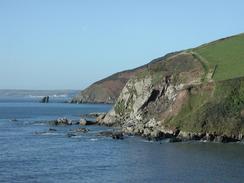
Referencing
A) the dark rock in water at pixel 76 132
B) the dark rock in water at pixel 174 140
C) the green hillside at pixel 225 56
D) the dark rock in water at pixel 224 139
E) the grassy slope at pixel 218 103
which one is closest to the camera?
the dark rock in water at pixel 224 139

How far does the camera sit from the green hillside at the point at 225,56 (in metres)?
130

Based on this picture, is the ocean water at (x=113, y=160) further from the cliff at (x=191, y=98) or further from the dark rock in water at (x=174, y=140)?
the cliff at (x=191, y=98)

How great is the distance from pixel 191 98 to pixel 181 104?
2.48 metres

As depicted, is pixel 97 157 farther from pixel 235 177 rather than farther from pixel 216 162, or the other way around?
pixel 235 177

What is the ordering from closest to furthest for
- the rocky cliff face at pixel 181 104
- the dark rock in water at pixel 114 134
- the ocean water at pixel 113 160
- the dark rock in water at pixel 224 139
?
the ocean water at pixel 113 160, the dark rock in water at pixel 224 139, the rocky cliff face at pixel 181 104, the dark rock in water at pixel 114 134

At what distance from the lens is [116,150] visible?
3711 inches

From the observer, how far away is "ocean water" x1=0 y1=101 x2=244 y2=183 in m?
69.5

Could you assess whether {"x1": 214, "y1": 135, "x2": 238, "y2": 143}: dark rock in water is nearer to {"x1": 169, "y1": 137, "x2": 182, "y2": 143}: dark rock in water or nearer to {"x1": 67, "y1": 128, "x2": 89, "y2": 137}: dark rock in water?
{"x1": 169, "y1": 137, "x2": 182, "y2": 143}: dark rock in water

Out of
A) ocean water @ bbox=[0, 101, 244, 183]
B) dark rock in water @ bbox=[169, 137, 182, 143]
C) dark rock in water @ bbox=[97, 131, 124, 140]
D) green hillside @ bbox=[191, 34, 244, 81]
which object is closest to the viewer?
ocean water @ bbox=[0, 101, 244, 183]

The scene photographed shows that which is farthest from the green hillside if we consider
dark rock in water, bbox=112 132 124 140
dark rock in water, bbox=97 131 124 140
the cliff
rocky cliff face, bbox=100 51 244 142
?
dark rock in water, bbox=112 132 124 140

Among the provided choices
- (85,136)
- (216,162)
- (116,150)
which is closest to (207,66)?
(85,136)

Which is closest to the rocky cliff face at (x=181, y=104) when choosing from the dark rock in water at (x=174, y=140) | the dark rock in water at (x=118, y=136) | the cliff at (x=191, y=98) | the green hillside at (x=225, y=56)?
the cliff at (x=191, y=98)

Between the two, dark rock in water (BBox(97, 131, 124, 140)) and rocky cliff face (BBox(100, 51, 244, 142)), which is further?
dark rock in water (BBox(97, 131, 124, 140))

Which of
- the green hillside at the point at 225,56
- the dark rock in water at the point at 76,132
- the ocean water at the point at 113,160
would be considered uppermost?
the green hillside at the point at 225,56
